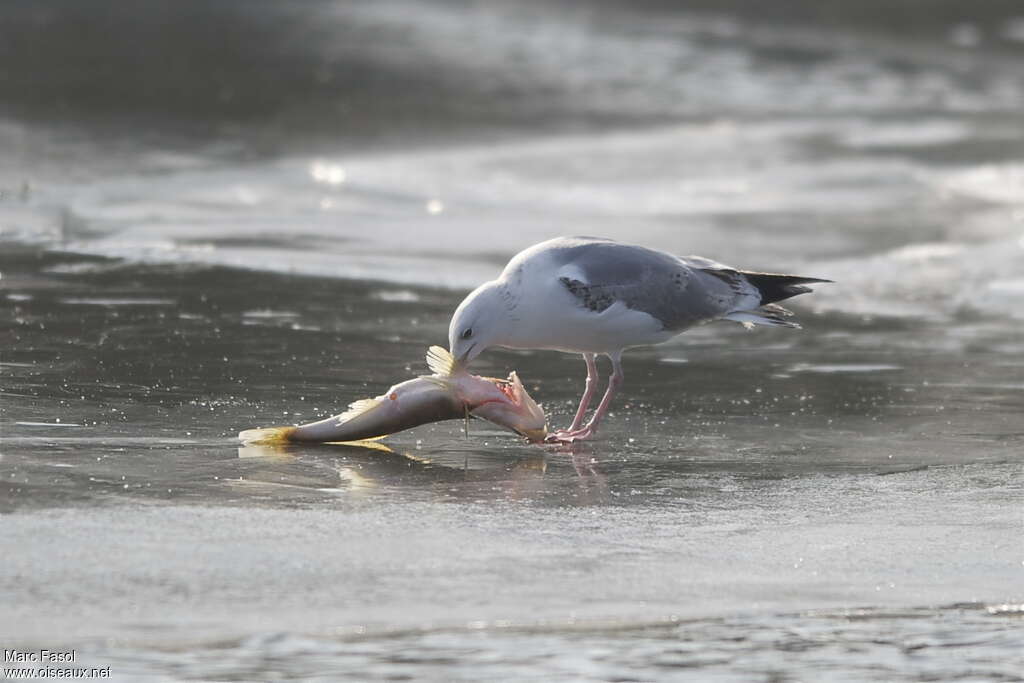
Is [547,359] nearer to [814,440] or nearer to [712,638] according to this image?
[814,440]

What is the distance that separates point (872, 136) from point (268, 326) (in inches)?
439

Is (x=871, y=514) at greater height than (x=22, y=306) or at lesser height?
lesser

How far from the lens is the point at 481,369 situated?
29.2 feet

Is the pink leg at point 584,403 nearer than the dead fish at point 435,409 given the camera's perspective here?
No

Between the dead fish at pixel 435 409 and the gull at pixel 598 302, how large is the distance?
6.2 inches

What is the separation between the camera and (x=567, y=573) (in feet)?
17.5

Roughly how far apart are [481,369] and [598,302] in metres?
1.48

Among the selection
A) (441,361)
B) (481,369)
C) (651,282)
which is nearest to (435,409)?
(441,361)

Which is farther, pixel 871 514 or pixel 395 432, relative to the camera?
pixel 395 432

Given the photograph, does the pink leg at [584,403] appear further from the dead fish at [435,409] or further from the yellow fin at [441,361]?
the yellow fin at [441,361]

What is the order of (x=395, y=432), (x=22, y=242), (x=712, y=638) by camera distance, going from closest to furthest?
1. (x=712, y=638)
2. (x=395, y=432)
3. (x=22, y=242)

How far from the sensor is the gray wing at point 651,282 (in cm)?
760

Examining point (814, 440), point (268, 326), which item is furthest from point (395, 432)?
point (268, 326)

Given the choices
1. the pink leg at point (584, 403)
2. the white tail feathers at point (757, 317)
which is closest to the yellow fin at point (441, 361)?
the pink leg at point (584, 403)
